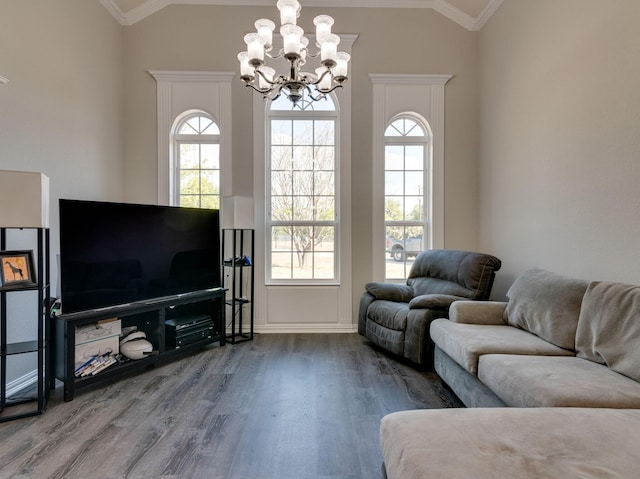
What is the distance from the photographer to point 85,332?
8.39ft

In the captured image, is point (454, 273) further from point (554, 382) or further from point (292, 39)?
point (292, 39)

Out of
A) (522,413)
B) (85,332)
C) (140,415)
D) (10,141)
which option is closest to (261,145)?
(10,141)

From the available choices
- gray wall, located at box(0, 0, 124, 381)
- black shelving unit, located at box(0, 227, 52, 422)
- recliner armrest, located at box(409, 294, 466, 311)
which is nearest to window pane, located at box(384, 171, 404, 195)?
recliner armrest, located at box(409, 294, 466, 311)

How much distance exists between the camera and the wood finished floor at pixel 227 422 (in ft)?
5.53

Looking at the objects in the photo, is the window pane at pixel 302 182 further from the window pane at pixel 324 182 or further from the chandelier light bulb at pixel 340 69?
the chandelier light bulb at pixel 340 69

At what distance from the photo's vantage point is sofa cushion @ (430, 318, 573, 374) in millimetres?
2000

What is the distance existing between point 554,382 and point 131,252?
10.2ft

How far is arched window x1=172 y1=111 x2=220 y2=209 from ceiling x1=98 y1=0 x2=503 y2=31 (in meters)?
1.24

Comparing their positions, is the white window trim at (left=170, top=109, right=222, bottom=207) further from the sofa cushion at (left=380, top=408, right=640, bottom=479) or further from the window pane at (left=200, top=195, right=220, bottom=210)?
the sofa cushion at (left=380, top=408, right=640, bottom=479)

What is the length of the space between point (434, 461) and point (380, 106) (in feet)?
12.2

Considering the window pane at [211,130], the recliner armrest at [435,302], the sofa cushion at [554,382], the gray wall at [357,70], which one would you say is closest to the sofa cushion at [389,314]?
the recliner armrest at [435,302]

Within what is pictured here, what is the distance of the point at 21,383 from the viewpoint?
2508mm

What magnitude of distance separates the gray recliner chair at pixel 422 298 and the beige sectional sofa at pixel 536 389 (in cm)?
18

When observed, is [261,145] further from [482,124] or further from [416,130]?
[482,124]
